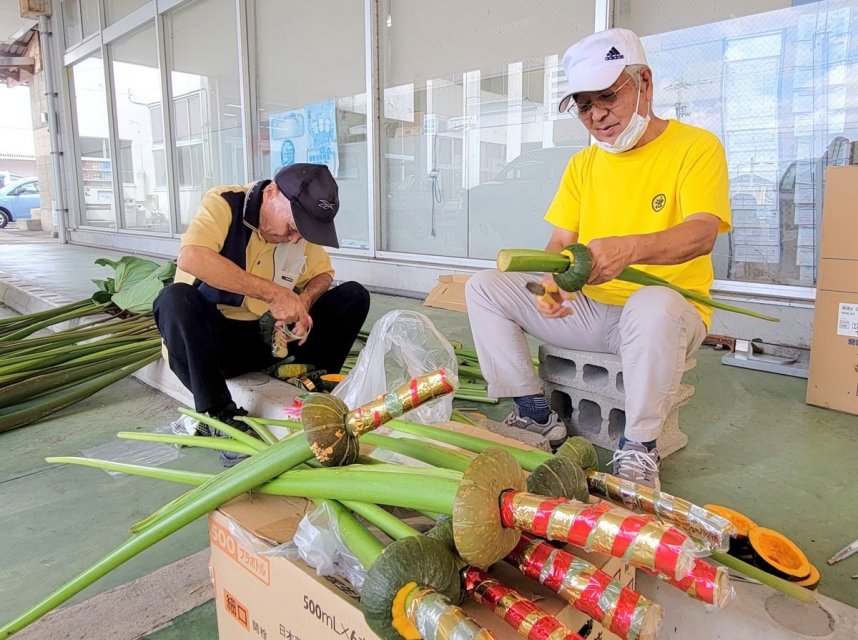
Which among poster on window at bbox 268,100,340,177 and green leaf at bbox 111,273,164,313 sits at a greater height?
poster on window at bbox 268,100,340,177

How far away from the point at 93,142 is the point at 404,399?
10.9 m

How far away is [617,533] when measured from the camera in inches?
21.7

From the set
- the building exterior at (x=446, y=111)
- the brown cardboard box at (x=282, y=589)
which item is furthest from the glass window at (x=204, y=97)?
the brown cardboard box at (x=282, y=589)

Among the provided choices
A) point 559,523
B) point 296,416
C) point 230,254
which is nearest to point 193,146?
point 230,254

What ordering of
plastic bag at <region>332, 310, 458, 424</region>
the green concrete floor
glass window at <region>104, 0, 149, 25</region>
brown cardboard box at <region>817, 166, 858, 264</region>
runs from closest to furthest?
the green concrete floor < plastic bag at <region>332, 310, 458, 424</region> < brown cardboard box at <region>817, 166, 858, 264</region> < glass window at <region>104, 0, 149, 25</region>

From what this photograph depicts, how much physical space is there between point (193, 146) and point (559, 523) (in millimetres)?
7739

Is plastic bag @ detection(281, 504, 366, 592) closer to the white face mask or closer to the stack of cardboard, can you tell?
the white face mask

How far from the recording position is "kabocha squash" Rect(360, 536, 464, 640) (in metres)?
0.62

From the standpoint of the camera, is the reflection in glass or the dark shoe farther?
the reflection in glass

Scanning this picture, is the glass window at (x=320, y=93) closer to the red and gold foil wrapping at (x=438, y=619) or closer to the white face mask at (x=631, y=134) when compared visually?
the white face mask at (x=631, y=134)

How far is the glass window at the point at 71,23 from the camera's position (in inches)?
373

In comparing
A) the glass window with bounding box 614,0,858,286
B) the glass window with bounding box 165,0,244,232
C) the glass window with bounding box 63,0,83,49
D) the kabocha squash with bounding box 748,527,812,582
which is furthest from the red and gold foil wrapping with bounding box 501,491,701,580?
the glass window with bounding box 63,0,83,49

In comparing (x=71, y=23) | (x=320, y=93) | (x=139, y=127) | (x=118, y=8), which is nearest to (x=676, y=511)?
(x=320, y=93)

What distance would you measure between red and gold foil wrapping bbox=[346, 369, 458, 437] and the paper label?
1845mm
